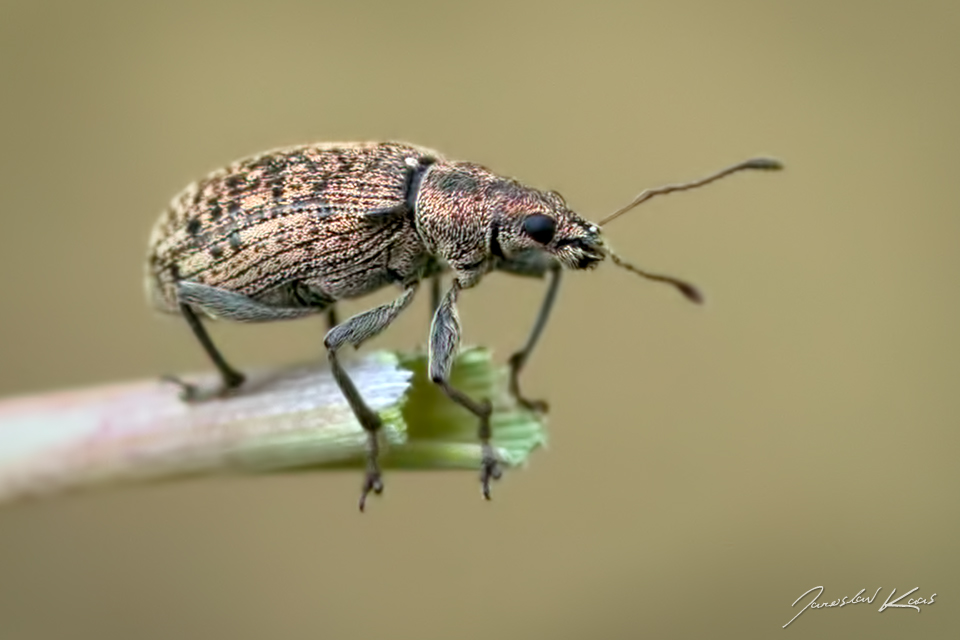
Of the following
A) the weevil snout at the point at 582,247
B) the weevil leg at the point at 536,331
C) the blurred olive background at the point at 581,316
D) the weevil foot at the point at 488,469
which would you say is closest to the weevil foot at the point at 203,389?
the weevil foot at the point at 488,469

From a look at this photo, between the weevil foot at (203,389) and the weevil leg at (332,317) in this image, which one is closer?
the weevil foot at (203,389)

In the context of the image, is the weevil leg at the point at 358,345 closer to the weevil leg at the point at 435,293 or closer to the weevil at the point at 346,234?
the weevil at the point at 346,234

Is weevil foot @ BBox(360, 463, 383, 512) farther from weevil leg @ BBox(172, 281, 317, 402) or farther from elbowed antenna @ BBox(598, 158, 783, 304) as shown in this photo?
elbowed antenna @ BBox(598, 158, 783, 304)

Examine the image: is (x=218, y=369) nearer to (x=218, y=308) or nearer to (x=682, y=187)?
(x=218, y=308)

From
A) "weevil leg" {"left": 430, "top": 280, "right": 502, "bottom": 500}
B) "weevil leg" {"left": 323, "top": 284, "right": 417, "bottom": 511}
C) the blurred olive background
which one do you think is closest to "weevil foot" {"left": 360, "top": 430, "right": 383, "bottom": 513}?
"weevil leg" {"left": 323, "top": 284, "right": 417, "bottom": 511}

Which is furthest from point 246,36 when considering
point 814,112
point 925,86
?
point 925,86
